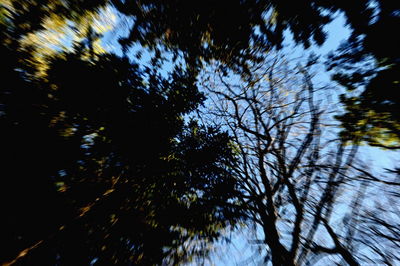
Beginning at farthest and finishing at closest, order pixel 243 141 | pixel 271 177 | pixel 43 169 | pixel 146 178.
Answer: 1. pixel 243 141
2. pixel 271 177
3. pixel 146 178
4. pixel 43 169

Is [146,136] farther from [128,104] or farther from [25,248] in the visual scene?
[25,248]

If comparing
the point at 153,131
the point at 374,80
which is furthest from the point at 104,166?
the point at 374,80

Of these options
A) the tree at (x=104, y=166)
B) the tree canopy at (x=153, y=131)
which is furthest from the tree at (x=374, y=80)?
the tree at (x=104, y=166)

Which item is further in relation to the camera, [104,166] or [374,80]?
[104,166]

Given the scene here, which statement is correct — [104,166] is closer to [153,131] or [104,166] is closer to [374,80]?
[153,131]

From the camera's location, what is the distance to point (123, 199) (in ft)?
21.3

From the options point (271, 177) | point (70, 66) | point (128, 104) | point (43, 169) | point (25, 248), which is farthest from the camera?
Answer: point (271, 177)

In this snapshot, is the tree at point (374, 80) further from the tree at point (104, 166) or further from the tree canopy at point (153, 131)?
the tree at point (104, 166)

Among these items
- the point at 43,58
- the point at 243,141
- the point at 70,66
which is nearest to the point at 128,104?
the point at 70,66

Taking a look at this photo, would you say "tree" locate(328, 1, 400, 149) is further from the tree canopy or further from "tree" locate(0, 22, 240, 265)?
"tree" locate(0, 22, 240, 265)

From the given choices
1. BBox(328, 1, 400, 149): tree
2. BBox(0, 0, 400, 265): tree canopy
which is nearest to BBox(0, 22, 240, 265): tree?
BBox(0, 0, 400, 265): tree canopy

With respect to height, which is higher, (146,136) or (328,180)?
(146,136)

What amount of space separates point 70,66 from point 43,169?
2.94 meters

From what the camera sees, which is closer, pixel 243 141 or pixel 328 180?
pixel 328 180
